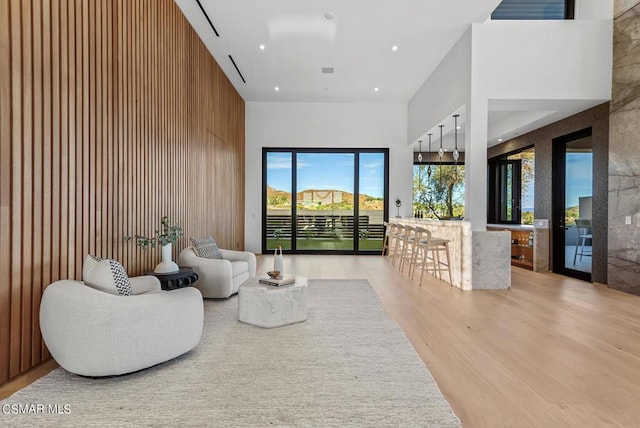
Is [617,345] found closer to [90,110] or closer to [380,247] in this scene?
[90,110]

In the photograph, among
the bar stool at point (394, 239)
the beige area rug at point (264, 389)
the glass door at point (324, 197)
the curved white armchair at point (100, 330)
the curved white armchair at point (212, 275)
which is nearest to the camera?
the beige area rug at point (264, 389)

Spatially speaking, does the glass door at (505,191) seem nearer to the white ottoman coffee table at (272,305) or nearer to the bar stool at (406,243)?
→ the bar stool at (406,243)

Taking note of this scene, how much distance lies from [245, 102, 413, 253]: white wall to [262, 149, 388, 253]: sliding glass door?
9.2 inches

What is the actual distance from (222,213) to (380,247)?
414cm

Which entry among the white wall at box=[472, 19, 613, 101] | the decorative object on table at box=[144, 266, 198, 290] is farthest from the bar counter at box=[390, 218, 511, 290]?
the decorative object on table at box=[144, 266, 198, 290]

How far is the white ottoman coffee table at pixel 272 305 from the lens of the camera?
311 cm

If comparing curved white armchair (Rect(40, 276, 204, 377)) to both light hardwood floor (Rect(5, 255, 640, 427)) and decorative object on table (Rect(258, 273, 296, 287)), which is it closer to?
light hardwood floor (Rect(5, 255, 640, 427))

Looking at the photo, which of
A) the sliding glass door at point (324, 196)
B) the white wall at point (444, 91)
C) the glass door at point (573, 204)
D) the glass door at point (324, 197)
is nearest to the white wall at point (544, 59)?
the white wall at point (444, 91)

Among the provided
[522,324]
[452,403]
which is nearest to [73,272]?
[452,403]

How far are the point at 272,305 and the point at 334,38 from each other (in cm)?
432

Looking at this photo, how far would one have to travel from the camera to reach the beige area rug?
173cm

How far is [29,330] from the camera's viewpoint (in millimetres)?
2266

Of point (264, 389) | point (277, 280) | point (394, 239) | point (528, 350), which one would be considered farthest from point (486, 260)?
point (264, 389)

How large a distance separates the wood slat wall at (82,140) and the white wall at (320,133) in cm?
344
